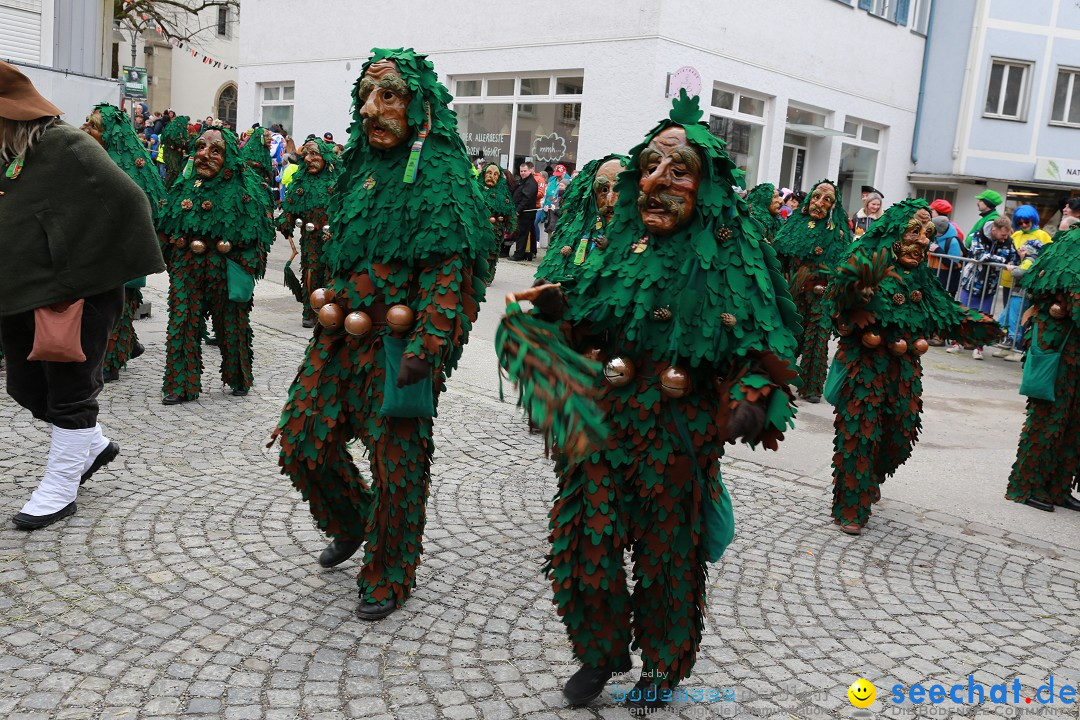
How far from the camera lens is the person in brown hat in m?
4.42

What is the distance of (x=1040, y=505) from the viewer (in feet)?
21.9

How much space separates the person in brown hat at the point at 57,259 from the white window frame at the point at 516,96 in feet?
47.0

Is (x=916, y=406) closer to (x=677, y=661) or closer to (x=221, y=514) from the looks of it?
(x=677, y=661)

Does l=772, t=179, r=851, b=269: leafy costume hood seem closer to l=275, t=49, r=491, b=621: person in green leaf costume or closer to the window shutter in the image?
l=275, t=49, r=491, b=621: person in green leaf costume

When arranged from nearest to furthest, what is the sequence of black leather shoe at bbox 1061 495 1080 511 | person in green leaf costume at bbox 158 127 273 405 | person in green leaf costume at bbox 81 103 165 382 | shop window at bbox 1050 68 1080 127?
black leather shoe at bbox 1061 495 1080 511 < person in green leaf costume at bbox 158 127 273 405 < person in green leaf costume at bbox 81 103 165 382 < shop window at bbox 1050 68 1080 127

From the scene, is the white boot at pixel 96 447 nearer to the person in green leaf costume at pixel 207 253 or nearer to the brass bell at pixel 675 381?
the person in green leaf costume at pixel 207 253

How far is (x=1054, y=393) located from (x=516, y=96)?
15.6m

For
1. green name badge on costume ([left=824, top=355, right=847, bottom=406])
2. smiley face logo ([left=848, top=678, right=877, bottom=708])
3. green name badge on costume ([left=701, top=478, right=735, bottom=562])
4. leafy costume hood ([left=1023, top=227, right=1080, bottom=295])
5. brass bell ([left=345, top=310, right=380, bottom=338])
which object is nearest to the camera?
green name badge on costume ([left=701, top=478, right=735, bottom=562])

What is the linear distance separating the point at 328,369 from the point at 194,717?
155cm

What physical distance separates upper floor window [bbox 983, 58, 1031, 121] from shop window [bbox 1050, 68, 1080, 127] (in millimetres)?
933

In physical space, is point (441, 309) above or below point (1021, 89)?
below

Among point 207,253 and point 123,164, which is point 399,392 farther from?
point 123,164

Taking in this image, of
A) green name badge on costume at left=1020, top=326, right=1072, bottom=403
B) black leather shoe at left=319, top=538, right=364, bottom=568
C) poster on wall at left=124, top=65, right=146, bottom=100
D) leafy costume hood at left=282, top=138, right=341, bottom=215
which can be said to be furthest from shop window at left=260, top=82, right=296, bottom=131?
black leather shoe at left=319, top=538, right=364, bottom=568

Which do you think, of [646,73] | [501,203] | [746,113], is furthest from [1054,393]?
[746,113]
